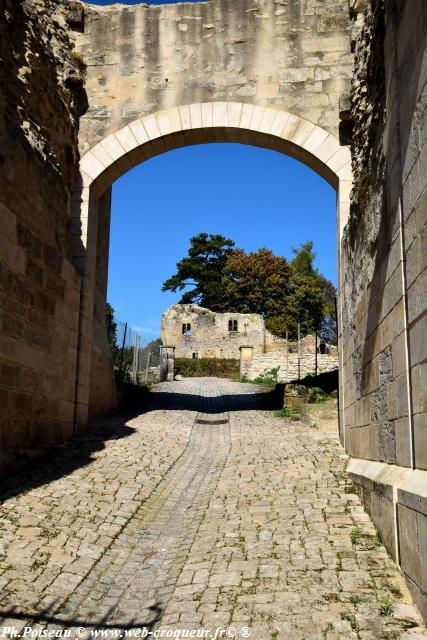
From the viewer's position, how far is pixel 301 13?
428 inches

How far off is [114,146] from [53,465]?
604 centimetres

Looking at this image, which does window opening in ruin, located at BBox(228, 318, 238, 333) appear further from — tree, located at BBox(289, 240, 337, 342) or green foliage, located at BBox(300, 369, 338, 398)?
green foliage, located at BBox(300, 369, 338, 398)

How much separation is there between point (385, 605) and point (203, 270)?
175 feet

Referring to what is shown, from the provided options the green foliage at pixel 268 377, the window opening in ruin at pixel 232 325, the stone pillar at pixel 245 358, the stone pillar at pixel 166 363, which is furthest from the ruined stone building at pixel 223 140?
the window opening in ruin at pixel 232 325

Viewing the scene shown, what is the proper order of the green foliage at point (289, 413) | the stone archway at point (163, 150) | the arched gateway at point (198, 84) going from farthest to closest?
the green foliage at point (289, 413)
the arched gateway at point (198, 84)
the stone archway at point (163, 150)

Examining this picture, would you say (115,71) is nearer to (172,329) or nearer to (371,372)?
(371,372)

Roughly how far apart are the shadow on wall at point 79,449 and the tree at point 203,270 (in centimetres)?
3897

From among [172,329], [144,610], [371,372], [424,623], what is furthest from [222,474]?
[172,329]

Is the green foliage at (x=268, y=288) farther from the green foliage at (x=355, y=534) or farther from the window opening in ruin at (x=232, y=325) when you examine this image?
the green foliage at (x=355, y=534)

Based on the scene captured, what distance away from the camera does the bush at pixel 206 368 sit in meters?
36.8

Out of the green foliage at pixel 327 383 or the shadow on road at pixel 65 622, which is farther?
the green foliage at pixel 327 383

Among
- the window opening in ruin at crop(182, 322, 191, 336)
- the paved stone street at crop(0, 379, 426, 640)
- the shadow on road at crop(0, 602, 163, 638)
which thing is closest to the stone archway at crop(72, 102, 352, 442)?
the paved stone street at crop(0, 379, 426, 640)

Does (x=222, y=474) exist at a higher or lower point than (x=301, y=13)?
lower

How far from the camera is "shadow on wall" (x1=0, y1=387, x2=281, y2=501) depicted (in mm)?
6246
